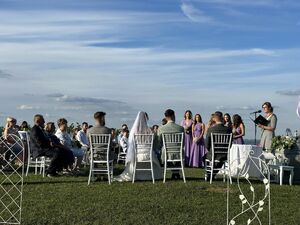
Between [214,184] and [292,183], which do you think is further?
[292,183]

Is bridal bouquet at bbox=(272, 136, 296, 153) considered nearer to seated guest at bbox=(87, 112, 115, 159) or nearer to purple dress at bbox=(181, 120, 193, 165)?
seated guest at bbox=(87, 112, 115, 159)

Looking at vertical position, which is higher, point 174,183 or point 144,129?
point 144,129

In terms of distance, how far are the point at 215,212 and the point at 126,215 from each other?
53.6 inches

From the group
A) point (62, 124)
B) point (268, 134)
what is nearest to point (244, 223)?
point (268, 134)

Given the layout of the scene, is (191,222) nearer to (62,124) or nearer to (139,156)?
(139,156)

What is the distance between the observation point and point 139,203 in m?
8.90

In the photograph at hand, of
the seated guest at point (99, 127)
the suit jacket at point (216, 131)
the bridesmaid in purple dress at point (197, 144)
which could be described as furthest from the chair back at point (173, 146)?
the bridesmaid in purple dress at point (197, 144)

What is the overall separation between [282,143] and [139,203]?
511 cm

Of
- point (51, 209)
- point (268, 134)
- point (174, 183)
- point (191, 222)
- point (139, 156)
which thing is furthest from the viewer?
point (268, 134)

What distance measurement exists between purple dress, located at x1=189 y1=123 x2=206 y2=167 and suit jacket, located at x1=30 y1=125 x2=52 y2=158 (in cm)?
586

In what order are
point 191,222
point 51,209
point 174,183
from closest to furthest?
1. point 191,222
2. point 51,209
3. point 174,183

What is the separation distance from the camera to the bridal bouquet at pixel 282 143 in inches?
503

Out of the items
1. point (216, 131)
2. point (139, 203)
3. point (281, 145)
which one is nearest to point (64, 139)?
point (216, 131)

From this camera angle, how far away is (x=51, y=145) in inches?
498
